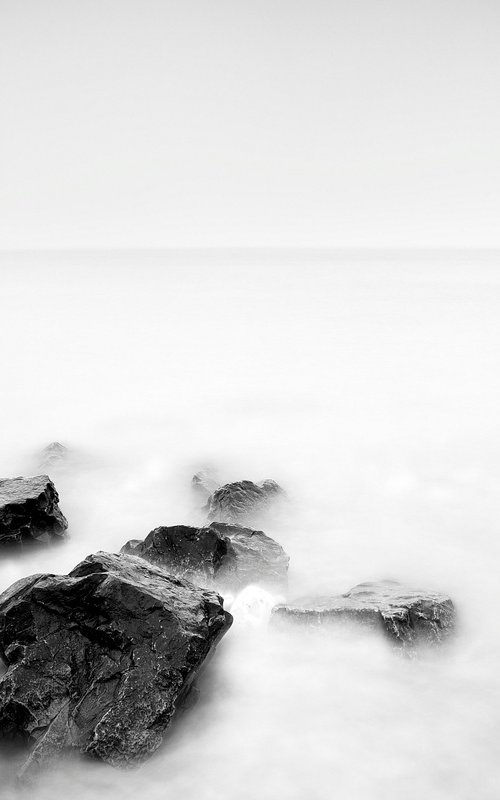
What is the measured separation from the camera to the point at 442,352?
17.8m

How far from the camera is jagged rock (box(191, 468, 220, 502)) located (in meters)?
7.11

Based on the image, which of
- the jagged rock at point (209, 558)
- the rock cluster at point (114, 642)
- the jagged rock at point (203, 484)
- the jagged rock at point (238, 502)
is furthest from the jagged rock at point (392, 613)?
the jagged rock at point (203, 484)

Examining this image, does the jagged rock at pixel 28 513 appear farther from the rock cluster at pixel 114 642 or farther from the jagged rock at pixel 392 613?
the jagged rock at pixel 392 613

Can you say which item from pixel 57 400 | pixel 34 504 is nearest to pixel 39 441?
pixel 57 400

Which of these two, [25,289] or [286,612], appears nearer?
[286,612]

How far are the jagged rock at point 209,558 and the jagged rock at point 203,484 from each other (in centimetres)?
184

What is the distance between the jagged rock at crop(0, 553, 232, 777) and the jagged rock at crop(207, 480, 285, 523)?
89.1 inches

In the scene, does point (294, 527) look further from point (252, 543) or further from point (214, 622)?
point (214, 622)

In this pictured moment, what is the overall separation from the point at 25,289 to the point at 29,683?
35.7 metres

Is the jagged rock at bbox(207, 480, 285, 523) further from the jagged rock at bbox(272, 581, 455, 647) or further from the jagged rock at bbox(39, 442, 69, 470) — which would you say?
the jagged rock at bbox(39, 442, 69, 470)

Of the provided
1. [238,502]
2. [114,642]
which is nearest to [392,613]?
[114,642]

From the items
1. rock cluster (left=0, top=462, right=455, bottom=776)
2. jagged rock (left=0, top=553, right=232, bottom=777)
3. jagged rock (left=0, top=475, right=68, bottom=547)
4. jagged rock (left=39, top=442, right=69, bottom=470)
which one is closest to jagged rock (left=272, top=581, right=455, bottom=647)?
rock cluster (left=0, top=462, right=455, bottom=776)

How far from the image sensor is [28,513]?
5.65 meters

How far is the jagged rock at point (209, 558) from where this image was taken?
16.5 feet
